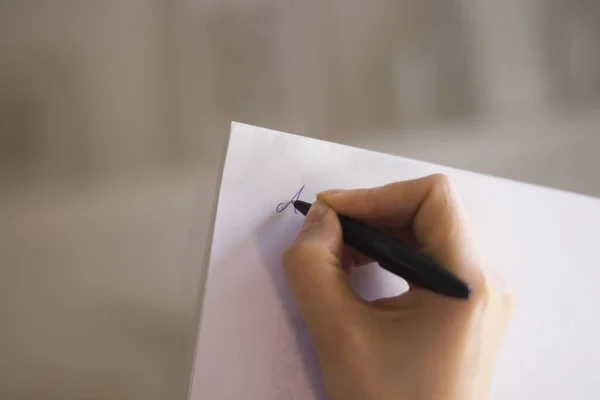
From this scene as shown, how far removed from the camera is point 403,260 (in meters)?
0.35

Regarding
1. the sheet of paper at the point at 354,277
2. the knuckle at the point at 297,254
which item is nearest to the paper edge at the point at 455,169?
the sheet of paper at the point at 354,277

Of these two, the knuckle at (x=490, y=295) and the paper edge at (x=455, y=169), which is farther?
the paper edge at (x=455, y=169)

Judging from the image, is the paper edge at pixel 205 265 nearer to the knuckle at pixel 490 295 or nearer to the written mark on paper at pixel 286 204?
the written mark on paper at pixel 286 204

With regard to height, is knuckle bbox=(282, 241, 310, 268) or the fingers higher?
the fingers

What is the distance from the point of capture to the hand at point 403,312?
1.05 ft

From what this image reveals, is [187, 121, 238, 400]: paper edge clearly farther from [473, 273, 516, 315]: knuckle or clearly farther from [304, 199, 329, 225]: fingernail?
[473, 273, 516, 315]: knuckle

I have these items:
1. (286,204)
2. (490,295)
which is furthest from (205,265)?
(490,295)

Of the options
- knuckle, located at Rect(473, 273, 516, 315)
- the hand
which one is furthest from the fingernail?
knuckle, located at Rect(473, 273, 516, 315)

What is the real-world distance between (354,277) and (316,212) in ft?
0.22

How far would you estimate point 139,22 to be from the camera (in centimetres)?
44

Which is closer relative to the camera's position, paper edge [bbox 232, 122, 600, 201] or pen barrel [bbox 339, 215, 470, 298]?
pen barrel [bbox 339, 215, 470, 298]

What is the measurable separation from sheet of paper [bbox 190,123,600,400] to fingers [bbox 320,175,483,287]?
0.05 meters

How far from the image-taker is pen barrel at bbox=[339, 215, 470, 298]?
334 mm

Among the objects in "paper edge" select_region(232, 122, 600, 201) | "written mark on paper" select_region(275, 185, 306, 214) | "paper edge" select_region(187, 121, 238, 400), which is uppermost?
"paper edge" select_region(232, 122, 600, 201)
